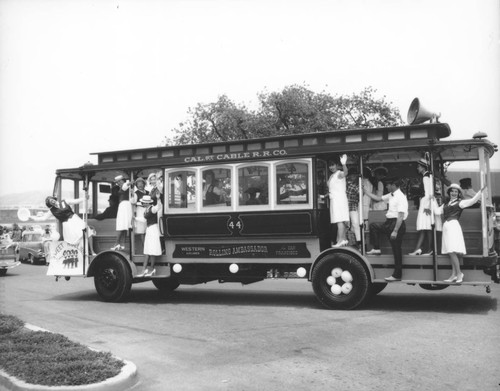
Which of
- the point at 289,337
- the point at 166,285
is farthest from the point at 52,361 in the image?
the point at 166,285

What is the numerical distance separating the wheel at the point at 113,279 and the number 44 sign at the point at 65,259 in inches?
22.5

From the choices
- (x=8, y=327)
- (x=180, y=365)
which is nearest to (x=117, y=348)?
(x=180, y=365)

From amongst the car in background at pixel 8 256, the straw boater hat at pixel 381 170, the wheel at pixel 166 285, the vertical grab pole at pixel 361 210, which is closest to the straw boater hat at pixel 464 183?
the straw boater hat at pixel 381 170

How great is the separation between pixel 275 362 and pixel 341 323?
2.48 m

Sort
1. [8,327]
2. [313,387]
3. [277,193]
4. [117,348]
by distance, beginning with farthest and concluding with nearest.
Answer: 1. [277,193]
2. [8,327]
3. [117,348]
4. [313,387]

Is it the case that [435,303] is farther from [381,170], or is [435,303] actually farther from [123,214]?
[123,214]

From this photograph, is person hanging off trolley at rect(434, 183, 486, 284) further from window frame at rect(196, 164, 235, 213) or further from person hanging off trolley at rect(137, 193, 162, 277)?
person hanging off trolley at rect(137, 193, 162, 277)

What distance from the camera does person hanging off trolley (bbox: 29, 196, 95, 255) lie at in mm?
12617

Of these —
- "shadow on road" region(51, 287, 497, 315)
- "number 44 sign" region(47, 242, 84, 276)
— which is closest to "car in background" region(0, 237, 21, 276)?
"shadow on road" region(51, 287, 497, 315)

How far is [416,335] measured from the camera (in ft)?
25.6

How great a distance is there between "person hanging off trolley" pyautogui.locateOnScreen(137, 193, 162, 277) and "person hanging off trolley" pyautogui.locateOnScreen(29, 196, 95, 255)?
1.67m

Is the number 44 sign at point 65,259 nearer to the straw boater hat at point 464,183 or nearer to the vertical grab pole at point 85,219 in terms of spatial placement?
the vertical grab pole at point 85,219

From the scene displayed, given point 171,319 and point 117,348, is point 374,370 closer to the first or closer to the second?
point 117,348

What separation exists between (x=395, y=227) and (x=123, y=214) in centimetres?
580
